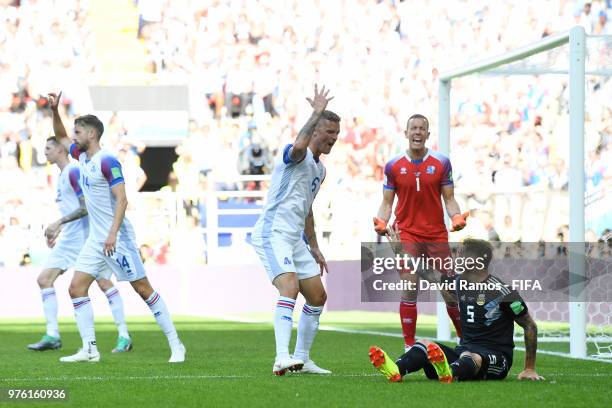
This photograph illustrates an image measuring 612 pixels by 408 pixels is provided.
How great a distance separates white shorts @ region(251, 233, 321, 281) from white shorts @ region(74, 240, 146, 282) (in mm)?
1658

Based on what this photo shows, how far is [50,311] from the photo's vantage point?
40.4 ft

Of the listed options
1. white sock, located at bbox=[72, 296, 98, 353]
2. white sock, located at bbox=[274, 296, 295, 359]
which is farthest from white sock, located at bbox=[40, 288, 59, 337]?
white sock, located at bbox=[274, 296, 295, 359]

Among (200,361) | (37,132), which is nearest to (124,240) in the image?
(200,361)

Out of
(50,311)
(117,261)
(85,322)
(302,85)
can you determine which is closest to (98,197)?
(117,261)

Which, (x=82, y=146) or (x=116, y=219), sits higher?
(x=82, y=146)

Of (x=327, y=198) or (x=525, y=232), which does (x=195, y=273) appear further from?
(x=525, y=232)

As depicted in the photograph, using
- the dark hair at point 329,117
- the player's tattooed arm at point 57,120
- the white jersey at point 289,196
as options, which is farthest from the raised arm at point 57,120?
the dark hair at point 329,117

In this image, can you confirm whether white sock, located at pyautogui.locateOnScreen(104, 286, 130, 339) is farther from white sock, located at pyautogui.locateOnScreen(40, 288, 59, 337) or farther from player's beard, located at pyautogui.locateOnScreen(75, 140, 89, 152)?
player's beard, located at pyautogui.locateOnScreen(75, 140, 89, 152)

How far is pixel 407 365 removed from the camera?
7531 mm

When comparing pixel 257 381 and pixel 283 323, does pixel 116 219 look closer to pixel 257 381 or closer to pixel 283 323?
pixel 283 323

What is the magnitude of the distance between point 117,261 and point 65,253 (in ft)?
8.80

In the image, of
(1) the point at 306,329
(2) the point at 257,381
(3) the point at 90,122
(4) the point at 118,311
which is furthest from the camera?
(4) the point at 118,311

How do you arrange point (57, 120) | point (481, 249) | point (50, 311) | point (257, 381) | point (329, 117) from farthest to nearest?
point (50, 311)
point (57, 120)
point (329, 117)
point (257, 381)
point (481, 249)

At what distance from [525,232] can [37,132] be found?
415 inches
